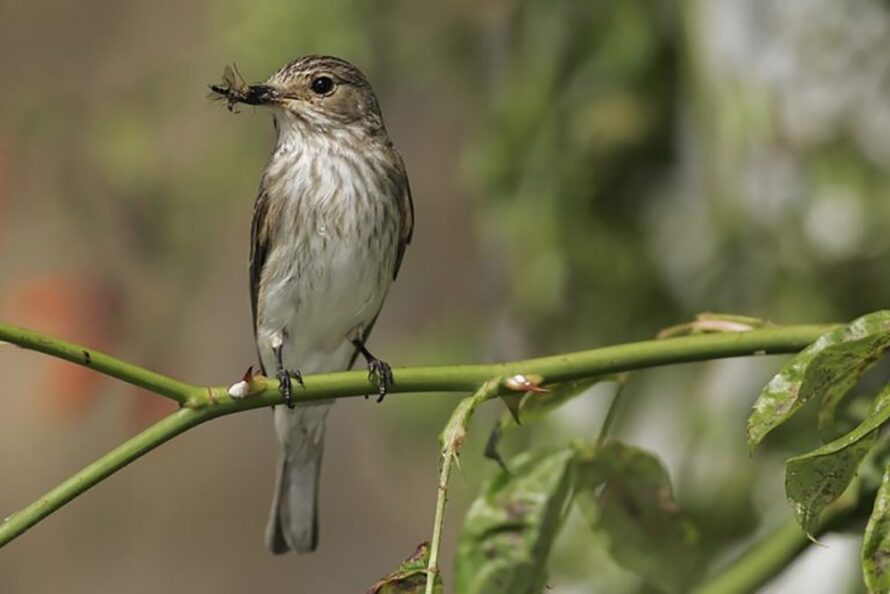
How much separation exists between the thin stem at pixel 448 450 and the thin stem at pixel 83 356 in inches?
9.2

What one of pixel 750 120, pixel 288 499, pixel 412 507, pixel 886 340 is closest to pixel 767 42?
pixel 750 120

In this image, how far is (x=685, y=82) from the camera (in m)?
2.78

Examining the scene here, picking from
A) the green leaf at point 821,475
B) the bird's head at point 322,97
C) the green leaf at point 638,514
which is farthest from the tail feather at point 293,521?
the green leaf at point 821,475

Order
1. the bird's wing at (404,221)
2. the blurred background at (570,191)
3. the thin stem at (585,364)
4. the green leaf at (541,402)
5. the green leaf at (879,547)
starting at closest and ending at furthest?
the green leaf at (879,547) → the thin stem at (585,364) → the green leaf at (541,402) → the blurred background at (570,191) → the bird's wing at (404,221)

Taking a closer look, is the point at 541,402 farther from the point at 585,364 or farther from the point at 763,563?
the point at 763,563

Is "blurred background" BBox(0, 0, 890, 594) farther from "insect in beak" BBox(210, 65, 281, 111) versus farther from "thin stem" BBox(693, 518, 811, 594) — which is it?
"thin stem" BBox(693, 518, 811, 594)

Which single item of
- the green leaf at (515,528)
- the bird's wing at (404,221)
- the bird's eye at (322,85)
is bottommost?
the green leaf at (515,528)

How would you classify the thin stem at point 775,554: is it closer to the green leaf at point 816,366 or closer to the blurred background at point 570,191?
the green leaf at point 816,366

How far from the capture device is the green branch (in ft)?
4.24

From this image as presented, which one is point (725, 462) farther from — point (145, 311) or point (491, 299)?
point (145, 311)

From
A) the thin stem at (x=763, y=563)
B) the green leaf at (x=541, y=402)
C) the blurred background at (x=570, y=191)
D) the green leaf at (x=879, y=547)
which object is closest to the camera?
the green leaf at (x=879, y=547)

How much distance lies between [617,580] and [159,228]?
111cm

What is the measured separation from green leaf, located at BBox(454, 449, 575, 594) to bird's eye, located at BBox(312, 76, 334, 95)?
3.58 feet

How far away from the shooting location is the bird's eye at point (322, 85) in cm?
272
